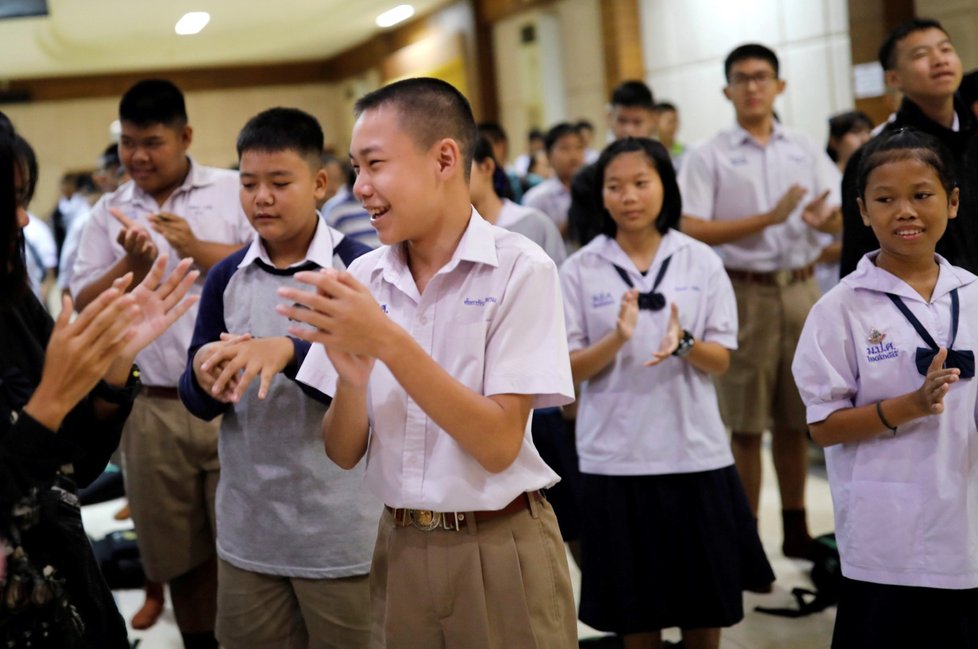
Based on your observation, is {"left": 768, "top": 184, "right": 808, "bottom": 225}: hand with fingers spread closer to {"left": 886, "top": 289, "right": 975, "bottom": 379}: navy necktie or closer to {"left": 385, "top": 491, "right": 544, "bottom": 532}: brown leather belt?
{"left": 886, "top": 289, "right": 975, "bottom": 379}: navy necktie

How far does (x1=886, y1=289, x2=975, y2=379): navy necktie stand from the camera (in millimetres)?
2268

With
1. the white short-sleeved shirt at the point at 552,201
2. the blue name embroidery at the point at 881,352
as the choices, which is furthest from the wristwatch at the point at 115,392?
the white short-sleeved shirt at the point at 552,201

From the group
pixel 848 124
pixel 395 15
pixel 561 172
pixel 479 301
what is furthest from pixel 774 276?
pixel 395 15

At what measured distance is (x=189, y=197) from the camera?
11.1 ft

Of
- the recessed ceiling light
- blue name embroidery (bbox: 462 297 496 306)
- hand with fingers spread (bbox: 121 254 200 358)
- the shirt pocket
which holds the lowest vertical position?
the shirt pocket

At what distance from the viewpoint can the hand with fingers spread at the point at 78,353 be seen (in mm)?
1519

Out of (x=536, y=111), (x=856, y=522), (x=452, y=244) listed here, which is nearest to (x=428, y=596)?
(x=452, y=244)

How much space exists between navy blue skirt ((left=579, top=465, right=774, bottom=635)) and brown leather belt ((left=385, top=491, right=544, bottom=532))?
1.10 metres

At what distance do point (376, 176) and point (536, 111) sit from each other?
1000cm

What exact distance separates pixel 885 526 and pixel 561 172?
3894 millimetres

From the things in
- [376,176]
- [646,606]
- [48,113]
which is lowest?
[646,606]

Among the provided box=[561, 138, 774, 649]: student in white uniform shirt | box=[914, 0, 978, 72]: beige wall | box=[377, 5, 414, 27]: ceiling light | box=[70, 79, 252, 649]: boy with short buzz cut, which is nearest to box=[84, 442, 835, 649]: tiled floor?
box=[561, 138, 774, 649]: student in white uniform shirt

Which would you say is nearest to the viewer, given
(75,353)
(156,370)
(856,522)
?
(75,353)

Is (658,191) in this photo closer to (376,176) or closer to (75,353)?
(376,176)
